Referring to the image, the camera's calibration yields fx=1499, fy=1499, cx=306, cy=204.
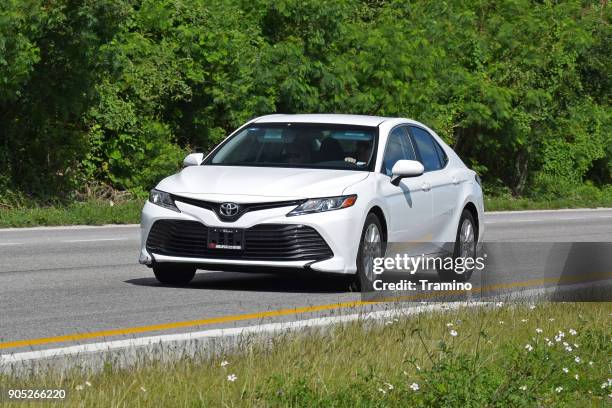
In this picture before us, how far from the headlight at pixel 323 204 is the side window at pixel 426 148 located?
2.18 metres

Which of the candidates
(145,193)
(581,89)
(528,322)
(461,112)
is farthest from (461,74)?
(528,322)

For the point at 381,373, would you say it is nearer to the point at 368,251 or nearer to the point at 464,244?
the point at 368,251

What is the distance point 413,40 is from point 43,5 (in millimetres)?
11878

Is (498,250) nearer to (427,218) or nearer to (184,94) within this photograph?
(427,218)

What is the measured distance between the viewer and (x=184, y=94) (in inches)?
1185

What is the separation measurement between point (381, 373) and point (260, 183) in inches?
199

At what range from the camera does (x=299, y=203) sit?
42.2 ft

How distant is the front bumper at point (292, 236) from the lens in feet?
42.0

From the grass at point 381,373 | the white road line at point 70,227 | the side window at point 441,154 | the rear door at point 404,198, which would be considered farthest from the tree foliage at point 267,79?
the grass at point 381,373

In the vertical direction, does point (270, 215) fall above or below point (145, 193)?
above

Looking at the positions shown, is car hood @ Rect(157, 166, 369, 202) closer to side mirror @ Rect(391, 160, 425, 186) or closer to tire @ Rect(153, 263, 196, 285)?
side mirror @ Rect(391, 160, 425, 186)

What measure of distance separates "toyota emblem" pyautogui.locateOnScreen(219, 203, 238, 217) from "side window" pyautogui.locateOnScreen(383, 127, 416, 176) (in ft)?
6.11

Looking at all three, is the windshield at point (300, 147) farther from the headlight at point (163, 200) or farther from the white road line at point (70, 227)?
the white road line at point (70, 227)

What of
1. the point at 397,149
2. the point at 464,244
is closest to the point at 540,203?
the point at 464,244
